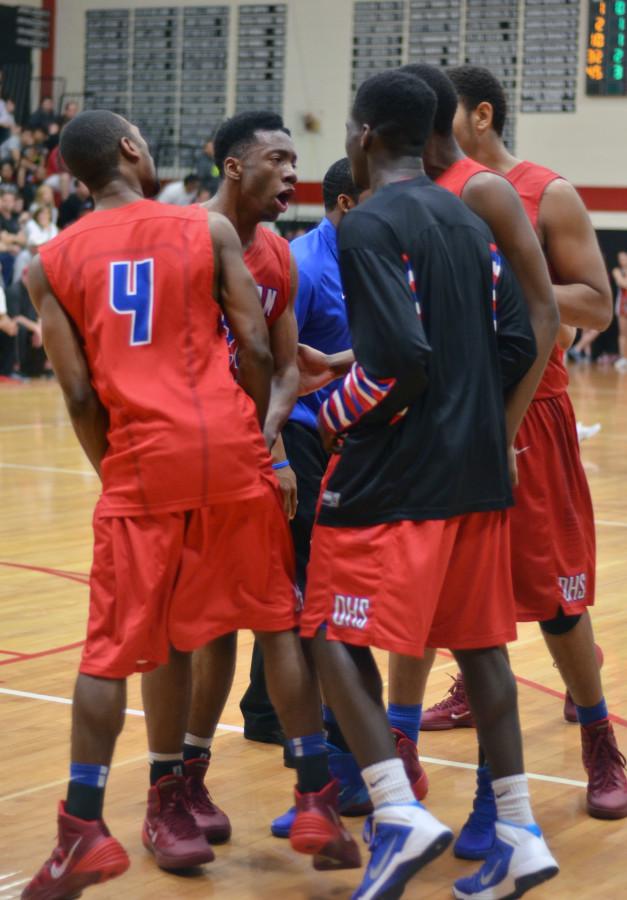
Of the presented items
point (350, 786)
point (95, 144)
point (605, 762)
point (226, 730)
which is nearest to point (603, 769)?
point (605, 762)

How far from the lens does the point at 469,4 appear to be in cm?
2091

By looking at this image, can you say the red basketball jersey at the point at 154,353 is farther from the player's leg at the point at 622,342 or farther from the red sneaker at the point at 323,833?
the player's leg at the point at 622,342

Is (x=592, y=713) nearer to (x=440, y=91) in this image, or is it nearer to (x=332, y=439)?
(x=332, y=439)

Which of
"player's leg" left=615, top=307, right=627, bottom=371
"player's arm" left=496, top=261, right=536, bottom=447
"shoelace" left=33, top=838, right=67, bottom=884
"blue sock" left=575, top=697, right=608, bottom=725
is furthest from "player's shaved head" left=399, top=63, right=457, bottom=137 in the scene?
"player's leg" left=615, top=307, right=627, bottom=371

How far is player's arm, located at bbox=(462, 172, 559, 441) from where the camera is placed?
3250 millimetres

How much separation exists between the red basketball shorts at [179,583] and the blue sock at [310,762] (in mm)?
254

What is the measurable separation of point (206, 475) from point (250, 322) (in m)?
0.37

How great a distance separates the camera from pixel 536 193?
12.4ft

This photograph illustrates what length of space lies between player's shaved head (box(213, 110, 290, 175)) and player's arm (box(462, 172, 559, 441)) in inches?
28.0

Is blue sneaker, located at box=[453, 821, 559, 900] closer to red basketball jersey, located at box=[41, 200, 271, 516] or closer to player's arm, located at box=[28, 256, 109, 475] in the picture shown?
red basketball jersey, located at box=[41, 200, 271, 516]

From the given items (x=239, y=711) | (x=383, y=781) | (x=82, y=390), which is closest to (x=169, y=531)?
(x=82, y=390)

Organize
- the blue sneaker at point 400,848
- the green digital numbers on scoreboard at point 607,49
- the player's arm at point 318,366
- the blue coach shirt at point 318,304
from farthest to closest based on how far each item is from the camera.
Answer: the green digital numbers on scoreboard at point 607,49 → the blue coach shirt at point 318,304 → the player's arm at point 318,366 → the blue sneaker at point 400,848

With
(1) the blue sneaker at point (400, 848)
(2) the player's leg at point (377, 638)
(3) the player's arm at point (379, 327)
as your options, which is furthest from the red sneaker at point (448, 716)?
(3) the player's arm at point (379, 327)

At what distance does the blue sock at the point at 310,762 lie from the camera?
3176 mm
